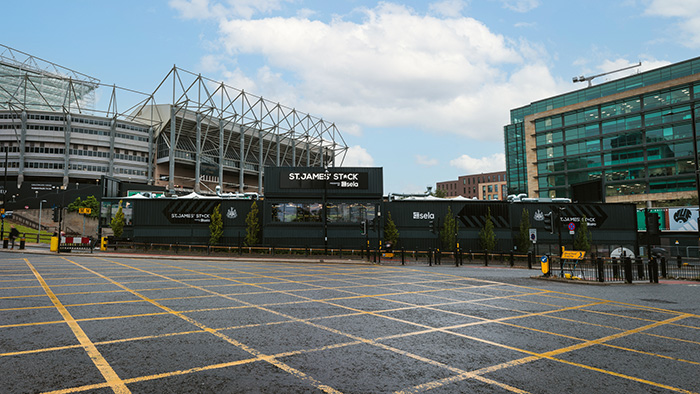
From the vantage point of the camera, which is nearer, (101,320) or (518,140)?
(101,320)

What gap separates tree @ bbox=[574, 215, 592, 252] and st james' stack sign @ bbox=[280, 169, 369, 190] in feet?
68.2

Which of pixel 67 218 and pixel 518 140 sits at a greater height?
pixel 518 140

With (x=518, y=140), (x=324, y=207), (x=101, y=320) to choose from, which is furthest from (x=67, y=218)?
(x=518, y=140)

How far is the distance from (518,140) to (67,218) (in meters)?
101

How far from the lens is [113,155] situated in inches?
3142

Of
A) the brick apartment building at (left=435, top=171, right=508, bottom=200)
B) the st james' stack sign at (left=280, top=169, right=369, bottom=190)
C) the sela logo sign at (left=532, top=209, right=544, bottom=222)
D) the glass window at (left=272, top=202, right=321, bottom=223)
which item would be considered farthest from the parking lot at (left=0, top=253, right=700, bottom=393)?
the brick apartment building at (left=435, top=171, right=508, bottom=200)

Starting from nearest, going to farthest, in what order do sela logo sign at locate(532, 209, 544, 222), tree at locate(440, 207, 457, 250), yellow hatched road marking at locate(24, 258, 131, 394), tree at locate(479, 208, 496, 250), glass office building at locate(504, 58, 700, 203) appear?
yellow hatched road marking at locate(24, 258, 131, 394), tree at locate(440, 207, 457, 250), tree at locate(479, 208, 496, 250), sela logo sign at locate(532, 209, 544, 222), glass office building at locate(504, 58, 700, 203)

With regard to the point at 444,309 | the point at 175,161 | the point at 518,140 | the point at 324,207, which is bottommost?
the point at 444,309

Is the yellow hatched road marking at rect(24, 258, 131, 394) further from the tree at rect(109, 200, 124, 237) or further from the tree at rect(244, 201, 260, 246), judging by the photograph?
the tree at rect(109, 200, 124, 237)

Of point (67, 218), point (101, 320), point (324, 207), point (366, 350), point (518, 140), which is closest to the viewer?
point (366, 350)

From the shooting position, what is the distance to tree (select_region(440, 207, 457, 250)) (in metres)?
36.0

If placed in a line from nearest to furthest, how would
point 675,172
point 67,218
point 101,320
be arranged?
point 101,320 → point 67,218 → point 675,172

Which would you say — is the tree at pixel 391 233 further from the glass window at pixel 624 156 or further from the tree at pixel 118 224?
the glass window at pixel 624 156

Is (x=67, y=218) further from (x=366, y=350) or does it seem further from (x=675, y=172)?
(x=675, y=172)
